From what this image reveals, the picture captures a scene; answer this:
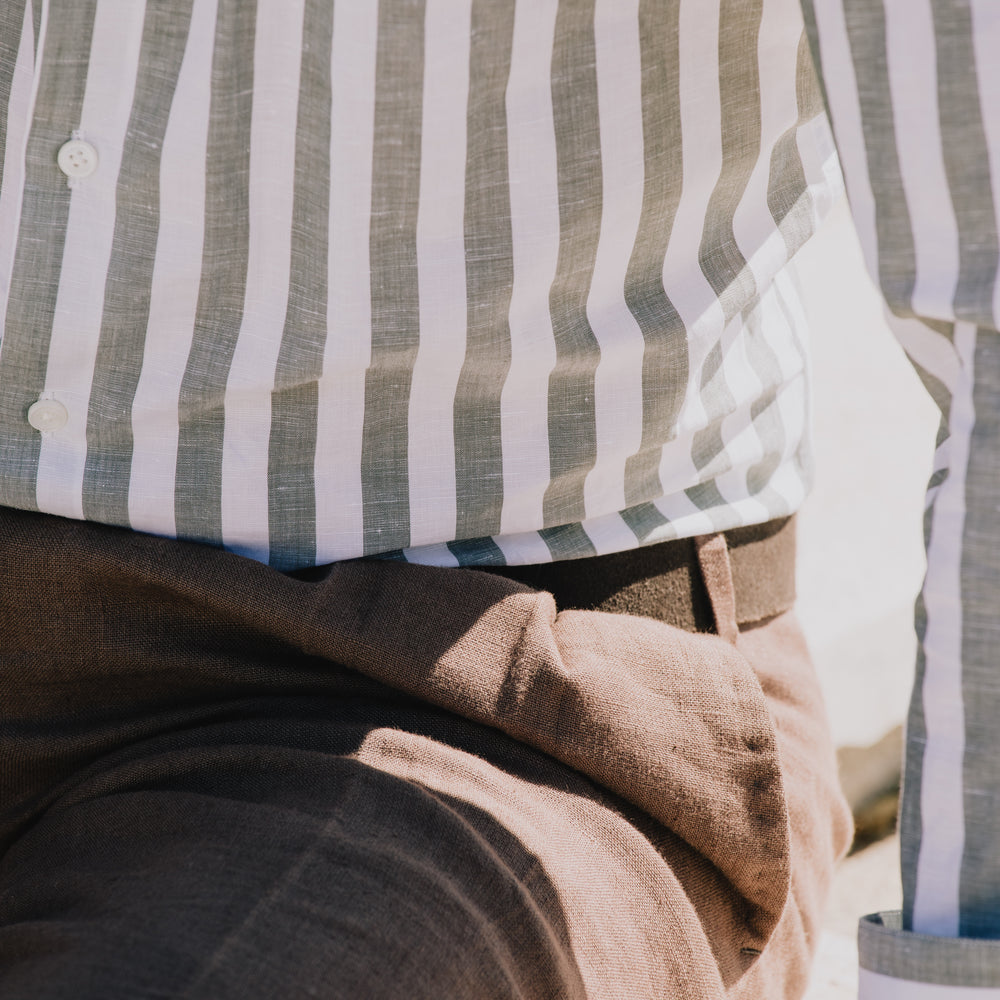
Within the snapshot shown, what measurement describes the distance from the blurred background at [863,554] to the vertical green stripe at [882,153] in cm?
106

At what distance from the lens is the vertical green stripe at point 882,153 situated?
59 cm

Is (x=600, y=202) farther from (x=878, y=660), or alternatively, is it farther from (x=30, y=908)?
(x=878, y=660)

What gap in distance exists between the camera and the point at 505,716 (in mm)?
765

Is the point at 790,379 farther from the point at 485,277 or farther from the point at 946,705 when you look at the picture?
the point at 946,705

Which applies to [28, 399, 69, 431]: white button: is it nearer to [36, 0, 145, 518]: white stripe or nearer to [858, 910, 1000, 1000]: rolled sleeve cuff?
[36, 0, 145, 518]: white stripe

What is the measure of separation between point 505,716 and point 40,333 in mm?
445

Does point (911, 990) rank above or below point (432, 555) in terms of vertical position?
below

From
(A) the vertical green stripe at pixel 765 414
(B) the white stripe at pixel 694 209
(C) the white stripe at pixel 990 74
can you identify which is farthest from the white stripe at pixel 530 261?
Result: (C) the white stripe at pixel 990 74

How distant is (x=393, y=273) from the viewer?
814 mm

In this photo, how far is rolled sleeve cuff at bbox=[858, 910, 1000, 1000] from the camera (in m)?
0.55

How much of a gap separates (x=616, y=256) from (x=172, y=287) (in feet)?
1.12

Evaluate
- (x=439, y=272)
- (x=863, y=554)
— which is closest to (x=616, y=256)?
(x=439, y=272)

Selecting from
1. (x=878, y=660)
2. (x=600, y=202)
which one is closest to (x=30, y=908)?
(x=600, y=202)

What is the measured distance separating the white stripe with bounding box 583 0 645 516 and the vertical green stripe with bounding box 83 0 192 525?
317mm
